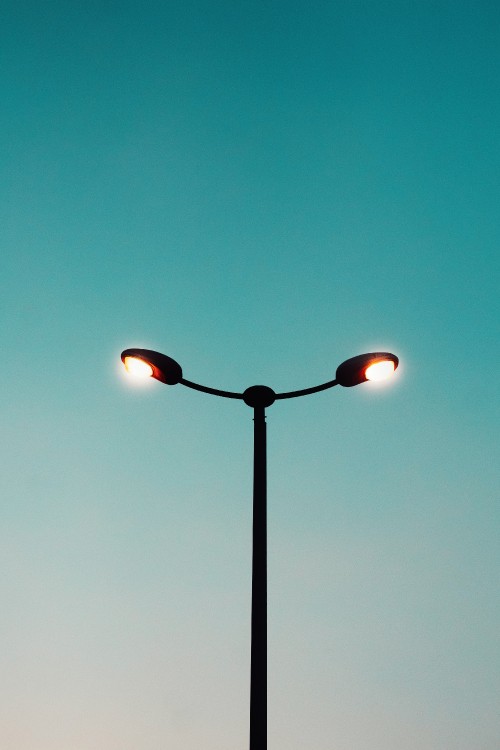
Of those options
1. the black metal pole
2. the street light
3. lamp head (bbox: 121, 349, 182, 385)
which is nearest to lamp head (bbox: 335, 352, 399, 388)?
the street light

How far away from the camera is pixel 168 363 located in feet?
21.2

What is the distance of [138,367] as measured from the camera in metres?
6.43

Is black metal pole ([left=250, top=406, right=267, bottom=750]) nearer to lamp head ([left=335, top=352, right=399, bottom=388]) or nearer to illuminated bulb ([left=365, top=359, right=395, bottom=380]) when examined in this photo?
lamp head ([left=335, top=352, right=399, bottom=388])

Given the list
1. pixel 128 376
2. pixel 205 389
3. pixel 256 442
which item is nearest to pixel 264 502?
pixel 256 442

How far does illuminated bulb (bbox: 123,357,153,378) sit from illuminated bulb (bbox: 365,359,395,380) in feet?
7.64

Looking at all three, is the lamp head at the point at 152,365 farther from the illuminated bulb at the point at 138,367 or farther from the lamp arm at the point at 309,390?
the lamp arm at the point at 309,390

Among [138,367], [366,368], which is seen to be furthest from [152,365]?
[366,368]

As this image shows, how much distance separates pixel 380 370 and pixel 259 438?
4.90 ft

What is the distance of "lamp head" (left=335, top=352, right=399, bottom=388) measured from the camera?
629 centimetres

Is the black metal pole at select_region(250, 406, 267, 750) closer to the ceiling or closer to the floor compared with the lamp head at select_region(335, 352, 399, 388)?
closer to the floor

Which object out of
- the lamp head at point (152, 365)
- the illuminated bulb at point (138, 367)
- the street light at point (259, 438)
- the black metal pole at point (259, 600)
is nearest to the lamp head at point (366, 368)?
the street light at point (259, 438)

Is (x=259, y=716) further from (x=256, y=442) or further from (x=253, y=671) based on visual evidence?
(x=256, y=442)

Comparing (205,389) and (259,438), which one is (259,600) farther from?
(205,389)

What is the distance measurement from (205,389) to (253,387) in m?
0.66
